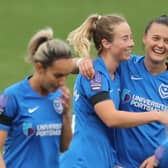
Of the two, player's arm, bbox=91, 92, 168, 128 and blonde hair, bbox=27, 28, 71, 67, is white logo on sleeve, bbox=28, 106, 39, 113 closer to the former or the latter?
blonde hair, bbox=27, 28, 71, 67

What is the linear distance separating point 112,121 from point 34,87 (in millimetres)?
659

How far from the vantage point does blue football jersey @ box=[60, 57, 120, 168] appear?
Answer: 7.36m

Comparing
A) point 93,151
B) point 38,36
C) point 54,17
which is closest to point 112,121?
point 93,151

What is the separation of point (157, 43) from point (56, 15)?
408 inches

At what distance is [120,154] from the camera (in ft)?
25.1

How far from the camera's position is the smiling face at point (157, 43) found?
7637mm

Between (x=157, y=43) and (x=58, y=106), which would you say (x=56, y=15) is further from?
(x=58, y=106)

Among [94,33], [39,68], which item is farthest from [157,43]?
[39,68]

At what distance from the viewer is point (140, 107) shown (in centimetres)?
762

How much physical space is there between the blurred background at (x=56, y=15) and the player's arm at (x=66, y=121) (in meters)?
8.32

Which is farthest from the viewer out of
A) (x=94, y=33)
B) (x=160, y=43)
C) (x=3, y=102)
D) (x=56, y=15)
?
(x=56, y=15)

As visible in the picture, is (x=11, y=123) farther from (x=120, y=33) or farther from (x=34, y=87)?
(x=120, y=33)

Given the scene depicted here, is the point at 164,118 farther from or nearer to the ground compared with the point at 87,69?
nearer to the ground

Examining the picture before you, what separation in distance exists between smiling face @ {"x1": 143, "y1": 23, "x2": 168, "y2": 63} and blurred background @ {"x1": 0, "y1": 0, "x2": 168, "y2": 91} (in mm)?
7766
